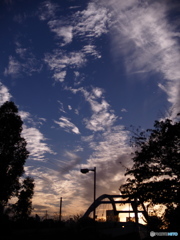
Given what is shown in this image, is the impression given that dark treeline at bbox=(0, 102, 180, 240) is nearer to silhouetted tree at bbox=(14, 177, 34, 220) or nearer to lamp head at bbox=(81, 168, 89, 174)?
lamp head at bbox=(81, 168, 89, 174)

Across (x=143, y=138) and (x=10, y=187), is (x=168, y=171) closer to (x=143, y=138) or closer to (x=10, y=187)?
(x=143, y=138)

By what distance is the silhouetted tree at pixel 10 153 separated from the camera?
23.1 meters

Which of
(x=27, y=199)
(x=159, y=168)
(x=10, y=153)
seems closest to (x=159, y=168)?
(x=159, y=168)

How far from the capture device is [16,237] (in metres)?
12.9

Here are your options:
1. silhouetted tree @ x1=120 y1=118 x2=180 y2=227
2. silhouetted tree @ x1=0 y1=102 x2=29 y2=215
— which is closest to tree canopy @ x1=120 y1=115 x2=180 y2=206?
silhouetted tree @ x1=120 y1=118 x2=180 y2=227

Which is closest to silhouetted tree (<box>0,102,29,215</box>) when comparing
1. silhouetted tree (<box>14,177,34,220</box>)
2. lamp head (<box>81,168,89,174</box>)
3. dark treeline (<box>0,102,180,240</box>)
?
dark treeline (<box>0,102,180,240</box>)

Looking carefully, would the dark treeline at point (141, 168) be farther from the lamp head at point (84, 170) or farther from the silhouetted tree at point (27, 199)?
the silhouetted tree at point (27, 199)

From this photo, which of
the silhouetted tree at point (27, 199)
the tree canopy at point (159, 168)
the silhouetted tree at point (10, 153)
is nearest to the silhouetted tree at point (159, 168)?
the tree canopy at point (159, 168)

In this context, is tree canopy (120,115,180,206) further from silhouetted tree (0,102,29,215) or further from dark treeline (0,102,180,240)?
silhouetted tree (0,102,29,215)

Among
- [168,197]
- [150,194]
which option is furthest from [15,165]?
[168,197]

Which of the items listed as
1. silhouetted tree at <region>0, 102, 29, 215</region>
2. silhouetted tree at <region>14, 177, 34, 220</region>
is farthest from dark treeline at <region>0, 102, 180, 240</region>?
silhouetted tree at <region>14, 177, 34, 220</region>

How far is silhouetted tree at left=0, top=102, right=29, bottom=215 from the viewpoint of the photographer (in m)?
23.1

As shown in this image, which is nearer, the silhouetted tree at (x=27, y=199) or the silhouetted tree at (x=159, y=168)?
the silhouetted tree at (x=159, y=168)

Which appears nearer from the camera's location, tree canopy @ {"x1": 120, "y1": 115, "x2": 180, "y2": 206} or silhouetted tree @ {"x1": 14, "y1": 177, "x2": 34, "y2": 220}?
tree canopy @ {"x1": 120, "y1": 115, "x2": 180, "y2": 206}
